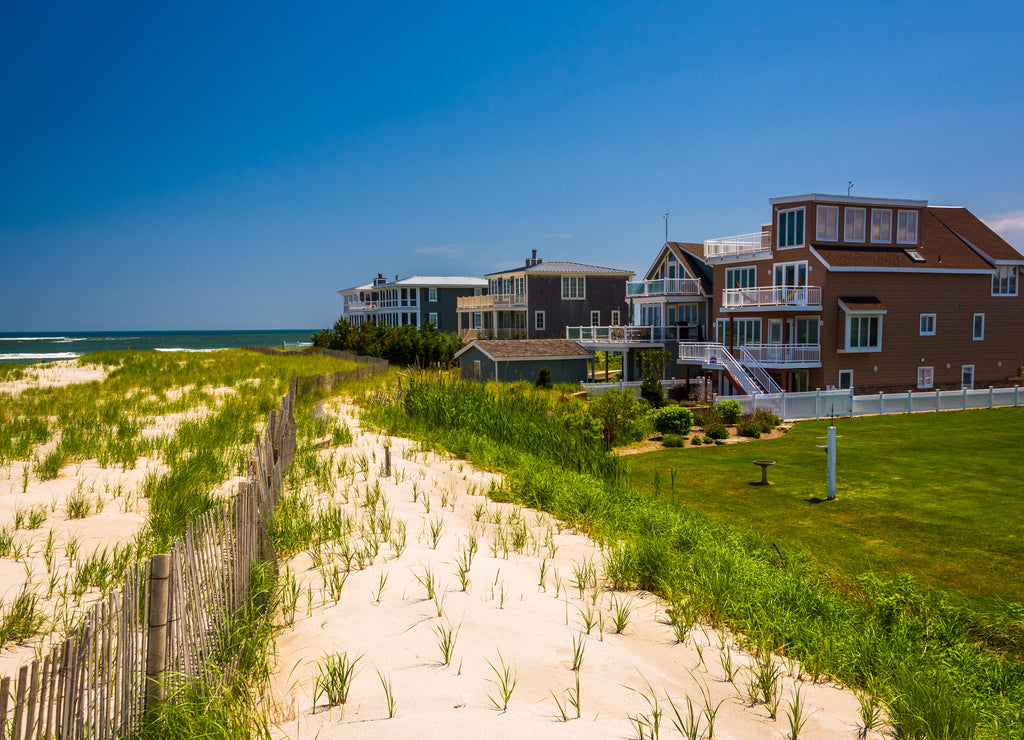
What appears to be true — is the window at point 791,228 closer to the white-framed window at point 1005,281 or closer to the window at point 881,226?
the window at point 881,226

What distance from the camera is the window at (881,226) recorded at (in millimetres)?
37438

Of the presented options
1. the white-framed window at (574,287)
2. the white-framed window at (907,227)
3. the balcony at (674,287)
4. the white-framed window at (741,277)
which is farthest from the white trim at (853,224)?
the white-framed window at (574,287)

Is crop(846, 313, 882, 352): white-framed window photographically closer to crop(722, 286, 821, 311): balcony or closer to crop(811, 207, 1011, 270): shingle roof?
crop(722, 286, 821, 311): balcony

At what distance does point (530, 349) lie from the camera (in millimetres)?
44812

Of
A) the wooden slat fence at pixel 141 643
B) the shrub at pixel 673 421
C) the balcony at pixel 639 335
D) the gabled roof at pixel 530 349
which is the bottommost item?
the shrub at pixel 673 421

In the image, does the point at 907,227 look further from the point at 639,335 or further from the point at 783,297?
the point at 639,335

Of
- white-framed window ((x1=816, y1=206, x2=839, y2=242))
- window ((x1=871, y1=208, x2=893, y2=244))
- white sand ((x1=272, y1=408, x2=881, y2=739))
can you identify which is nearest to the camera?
white sand ((x1=272, y1=408, x2=881, y2=739))

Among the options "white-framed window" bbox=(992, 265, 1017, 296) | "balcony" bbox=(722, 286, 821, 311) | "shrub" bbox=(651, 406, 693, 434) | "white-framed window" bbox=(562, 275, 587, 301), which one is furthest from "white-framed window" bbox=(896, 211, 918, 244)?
"white-framed window" bbox=(562, 275, 587, 301)

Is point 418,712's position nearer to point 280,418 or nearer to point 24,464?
point 280,418

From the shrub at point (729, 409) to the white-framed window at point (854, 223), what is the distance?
14.1 metres

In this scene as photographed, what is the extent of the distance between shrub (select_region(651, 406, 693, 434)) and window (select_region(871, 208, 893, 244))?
61.3ft

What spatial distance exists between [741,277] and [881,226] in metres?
7.71

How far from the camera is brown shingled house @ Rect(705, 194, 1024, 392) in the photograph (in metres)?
35.4

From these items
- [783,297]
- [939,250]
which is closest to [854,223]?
[939,250]
